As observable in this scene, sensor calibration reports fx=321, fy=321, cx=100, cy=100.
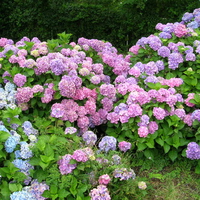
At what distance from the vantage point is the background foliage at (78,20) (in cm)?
669

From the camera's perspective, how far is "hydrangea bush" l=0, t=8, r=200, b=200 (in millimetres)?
2555

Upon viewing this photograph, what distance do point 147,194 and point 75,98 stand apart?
1.19 m

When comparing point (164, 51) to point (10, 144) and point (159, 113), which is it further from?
point (10, 144)

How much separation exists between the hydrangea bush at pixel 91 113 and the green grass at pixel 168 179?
0.41ft

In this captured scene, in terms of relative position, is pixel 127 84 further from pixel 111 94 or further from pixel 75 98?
pixel 75 98

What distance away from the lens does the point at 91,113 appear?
11.2 ft

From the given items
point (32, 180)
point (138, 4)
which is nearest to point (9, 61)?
point (32, 180)

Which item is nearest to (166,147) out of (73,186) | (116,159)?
(116,159)

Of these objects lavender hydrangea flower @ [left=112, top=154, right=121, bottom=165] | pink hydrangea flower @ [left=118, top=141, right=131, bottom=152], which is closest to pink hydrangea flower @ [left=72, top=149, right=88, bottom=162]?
lavender hydrangea flower @ [left=112, top=154, right=121, bottom=165]

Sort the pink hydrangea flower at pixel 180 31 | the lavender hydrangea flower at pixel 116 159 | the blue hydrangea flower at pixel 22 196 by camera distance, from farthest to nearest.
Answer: the pink hydrangea flower at pixel 180 31 < the lavender hydrangea flower at pixel 116 159 < the blue hydrangea flower at pixel 22 196

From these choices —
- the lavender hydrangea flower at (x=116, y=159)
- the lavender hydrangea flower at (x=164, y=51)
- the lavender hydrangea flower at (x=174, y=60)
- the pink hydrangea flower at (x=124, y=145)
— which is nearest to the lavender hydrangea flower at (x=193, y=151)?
the pink hydrangea flower at (x=124, y=145)

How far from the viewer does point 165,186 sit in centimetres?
317

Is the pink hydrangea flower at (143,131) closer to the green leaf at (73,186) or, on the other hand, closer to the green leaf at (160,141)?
the green leaf at (160,141)

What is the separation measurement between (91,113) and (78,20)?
408 cm
